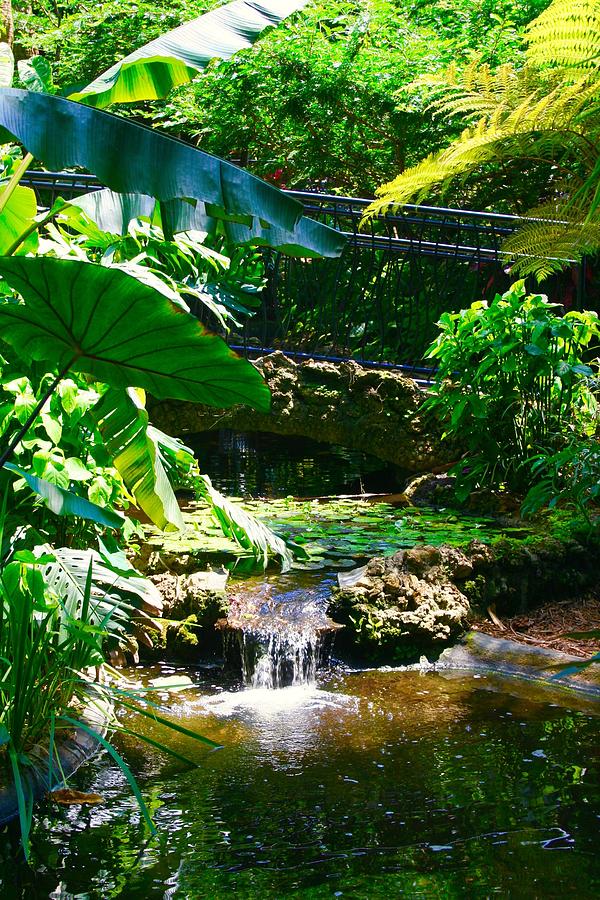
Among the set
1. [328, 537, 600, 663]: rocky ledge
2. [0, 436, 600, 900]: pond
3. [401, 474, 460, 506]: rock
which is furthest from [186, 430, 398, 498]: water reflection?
[0, 436, 600, 900]: pond

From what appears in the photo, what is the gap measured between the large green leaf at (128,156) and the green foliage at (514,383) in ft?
14.7

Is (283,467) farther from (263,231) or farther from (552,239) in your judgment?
(263,231)

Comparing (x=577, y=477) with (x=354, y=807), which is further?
(x=577, y=477)

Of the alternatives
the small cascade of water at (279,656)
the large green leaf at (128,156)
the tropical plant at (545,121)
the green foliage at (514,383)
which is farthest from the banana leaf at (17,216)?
the green foliage at (514,383)

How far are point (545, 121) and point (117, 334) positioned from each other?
2734mm

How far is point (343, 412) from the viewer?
8.92 metres

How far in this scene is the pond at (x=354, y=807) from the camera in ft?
9.77

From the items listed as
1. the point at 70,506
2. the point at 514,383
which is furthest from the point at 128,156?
the point at 514,383

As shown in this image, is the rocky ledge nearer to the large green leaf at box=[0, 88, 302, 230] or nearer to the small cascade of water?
the small cascade of water

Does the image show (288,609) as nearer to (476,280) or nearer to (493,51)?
(476,280)

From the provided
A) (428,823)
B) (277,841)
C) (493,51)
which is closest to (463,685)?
(428,823)

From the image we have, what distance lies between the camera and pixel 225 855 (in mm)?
3160

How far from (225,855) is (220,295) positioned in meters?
4.68

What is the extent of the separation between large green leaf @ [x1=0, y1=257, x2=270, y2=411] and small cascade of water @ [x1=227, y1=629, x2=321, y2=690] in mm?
2559
